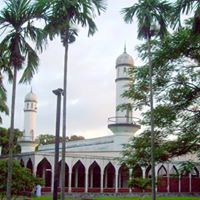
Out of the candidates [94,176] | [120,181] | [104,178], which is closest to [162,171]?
[120,181]

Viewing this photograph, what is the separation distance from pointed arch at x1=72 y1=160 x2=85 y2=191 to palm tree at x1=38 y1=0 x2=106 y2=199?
3182cm

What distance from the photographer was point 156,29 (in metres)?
17.2

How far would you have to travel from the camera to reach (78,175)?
49.7 metres

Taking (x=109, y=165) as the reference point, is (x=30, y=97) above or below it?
above

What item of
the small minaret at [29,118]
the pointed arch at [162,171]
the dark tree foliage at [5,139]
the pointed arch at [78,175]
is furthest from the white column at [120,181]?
the dark tree foliage at [5,139]

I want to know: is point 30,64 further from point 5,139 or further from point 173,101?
point 5,139

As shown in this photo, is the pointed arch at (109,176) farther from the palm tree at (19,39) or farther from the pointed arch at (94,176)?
the palm tree at (19,39)

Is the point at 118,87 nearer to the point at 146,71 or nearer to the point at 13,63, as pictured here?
the point at 146,71

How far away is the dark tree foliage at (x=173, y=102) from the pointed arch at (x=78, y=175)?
28.1m

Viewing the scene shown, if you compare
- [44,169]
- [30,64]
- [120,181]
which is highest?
[30,64]

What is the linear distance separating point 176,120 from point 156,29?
13.4 feet

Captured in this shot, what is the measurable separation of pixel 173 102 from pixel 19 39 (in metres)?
7.93

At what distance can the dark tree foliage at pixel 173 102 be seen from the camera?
18453 mm

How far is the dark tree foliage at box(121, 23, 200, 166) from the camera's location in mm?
18453
